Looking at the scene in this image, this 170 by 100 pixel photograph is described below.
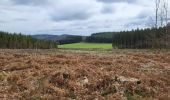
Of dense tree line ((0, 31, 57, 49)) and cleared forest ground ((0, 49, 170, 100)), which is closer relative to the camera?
cleared forest ground ((0, 49, 170, 100))

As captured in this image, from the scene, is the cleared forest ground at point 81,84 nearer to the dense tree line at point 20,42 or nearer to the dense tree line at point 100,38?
the dense tree line at point 20,42

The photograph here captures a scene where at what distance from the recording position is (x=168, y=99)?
518 inches

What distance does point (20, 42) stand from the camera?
110 metres

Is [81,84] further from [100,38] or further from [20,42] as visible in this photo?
[100,38]

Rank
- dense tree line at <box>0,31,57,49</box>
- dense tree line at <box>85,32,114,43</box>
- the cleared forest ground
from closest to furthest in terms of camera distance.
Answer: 1. the cleared forest ground
2. dense tree line at <box>0,31,57,49</box>
3. dense tree line at <box>85,32,114,43</box>

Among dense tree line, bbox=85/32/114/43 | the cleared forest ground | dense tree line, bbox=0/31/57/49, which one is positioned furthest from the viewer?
dense tree line, bbox=85/32/114/43

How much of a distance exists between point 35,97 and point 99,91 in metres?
2.59

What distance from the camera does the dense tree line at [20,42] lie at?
105 m

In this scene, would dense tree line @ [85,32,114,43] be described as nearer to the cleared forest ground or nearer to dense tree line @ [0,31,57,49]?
dense tree line @ [0,31,57,49]

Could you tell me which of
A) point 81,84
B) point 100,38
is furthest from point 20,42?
point 81,84

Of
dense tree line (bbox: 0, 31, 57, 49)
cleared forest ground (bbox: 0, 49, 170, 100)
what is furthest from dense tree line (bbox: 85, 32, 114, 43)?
cleared forest ground (bbox: 0, 49, 170, 100)

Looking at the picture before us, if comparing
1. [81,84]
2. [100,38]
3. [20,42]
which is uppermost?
[81,84]

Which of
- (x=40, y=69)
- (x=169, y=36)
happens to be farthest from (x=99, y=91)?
(x=169, y=36)

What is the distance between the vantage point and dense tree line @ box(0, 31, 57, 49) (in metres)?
105
